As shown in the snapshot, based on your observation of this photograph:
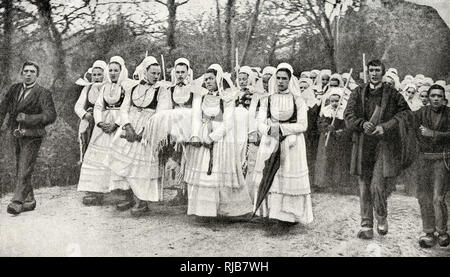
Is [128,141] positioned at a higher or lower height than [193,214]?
higher

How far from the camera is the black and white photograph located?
4.57 meters

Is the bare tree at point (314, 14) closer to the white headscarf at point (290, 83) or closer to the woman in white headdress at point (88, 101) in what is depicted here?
the white headscarf at point (290, 83)

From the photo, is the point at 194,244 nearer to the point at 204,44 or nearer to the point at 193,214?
the point at 193,214

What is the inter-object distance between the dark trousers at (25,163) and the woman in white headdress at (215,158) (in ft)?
4.82

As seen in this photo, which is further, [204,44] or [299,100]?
[204,44]

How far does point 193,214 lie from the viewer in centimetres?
478

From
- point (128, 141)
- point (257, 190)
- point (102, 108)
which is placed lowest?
point (257, 190)

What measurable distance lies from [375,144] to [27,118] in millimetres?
3136

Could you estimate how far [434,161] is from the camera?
182 inches

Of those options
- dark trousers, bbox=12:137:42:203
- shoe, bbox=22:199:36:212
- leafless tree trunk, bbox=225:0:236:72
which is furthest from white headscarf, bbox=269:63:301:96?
shoe, bbox=22:199:36:212

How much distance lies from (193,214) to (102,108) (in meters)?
1.30

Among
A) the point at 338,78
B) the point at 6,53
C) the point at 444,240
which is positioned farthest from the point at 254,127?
the point at 6,53


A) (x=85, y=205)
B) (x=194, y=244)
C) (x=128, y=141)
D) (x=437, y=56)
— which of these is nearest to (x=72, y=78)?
(x=128, y=141)

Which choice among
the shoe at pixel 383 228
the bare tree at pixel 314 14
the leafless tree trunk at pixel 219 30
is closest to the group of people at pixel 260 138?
the shoe at pixel 383 228
